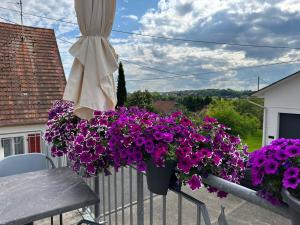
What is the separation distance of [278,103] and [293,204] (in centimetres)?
1232

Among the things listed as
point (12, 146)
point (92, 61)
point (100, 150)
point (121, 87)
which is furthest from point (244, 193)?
point (121, 87)

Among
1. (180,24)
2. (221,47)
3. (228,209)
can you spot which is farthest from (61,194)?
(221,47)

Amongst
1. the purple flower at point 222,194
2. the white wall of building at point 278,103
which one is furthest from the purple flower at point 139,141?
the white wall of building at point 278,103

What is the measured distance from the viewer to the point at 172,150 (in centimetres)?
111

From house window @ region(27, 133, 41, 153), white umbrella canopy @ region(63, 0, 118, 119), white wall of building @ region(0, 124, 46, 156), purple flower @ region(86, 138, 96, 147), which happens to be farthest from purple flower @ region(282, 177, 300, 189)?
house window @ region(27, 133, 41, 153)

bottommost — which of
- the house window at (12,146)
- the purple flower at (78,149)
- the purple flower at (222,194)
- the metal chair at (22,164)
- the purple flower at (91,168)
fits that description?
the house window at (12,146)

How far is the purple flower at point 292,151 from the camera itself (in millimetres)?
755

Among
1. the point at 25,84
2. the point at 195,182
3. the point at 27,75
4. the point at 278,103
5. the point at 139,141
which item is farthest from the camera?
the point at 278,103

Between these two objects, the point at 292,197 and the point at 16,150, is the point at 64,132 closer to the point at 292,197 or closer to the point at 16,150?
the point at 292,197

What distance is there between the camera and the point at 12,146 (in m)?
7.82

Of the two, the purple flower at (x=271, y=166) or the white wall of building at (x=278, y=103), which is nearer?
the purple flower at (x=271, y=166)

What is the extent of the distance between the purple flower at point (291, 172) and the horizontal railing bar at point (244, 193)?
0.39 feet

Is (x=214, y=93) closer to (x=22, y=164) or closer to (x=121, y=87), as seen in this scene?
(x=121, y=87)

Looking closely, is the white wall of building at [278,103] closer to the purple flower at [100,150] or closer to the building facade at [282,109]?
the building facade at [282,109]
